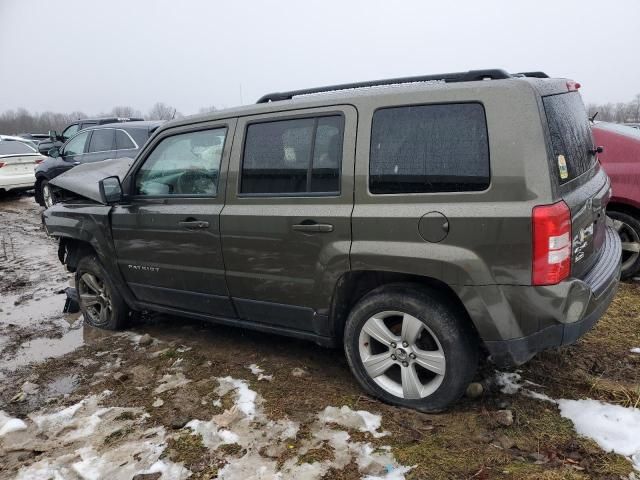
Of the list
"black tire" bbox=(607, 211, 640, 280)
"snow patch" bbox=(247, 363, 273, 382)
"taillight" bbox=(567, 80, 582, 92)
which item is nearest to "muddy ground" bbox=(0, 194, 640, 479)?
"snow patch" bbox=(247, 363, 273, 382)

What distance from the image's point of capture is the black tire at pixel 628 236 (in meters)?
4.84

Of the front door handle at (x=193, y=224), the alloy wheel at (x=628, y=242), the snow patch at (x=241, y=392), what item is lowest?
the snow patch at (x=241, y=392)

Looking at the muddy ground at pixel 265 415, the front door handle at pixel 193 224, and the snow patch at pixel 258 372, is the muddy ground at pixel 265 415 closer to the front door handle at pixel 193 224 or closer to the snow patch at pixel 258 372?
the snow patch at pixel 258 372

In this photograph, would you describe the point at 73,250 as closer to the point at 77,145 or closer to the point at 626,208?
the point at 626,208

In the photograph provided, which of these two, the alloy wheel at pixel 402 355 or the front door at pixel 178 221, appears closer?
the alloy wheel at pixel 402 355

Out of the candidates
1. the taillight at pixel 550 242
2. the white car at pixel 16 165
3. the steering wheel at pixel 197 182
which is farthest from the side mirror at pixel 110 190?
the white car at pixel 16 165

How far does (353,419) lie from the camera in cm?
295

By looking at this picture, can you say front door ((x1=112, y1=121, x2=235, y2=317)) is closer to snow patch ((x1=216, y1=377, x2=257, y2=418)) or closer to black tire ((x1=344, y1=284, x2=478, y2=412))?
snow patch ((x1=216, y1=377, x2=257, y2=418))

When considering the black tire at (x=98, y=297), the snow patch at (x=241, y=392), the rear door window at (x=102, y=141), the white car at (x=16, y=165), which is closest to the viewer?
the snow patch at (x=241, y=392)

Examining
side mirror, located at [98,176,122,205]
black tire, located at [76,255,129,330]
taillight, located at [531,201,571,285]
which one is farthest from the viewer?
black tire, located at [76,255,129,330]

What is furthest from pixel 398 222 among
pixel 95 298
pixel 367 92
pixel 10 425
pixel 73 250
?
pixel 73 250

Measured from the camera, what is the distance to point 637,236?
15.9 feet

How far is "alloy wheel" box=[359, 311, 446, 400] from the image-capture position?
2.86 meters

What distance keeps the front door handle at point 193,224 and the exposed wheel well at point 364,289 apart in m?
1.11
